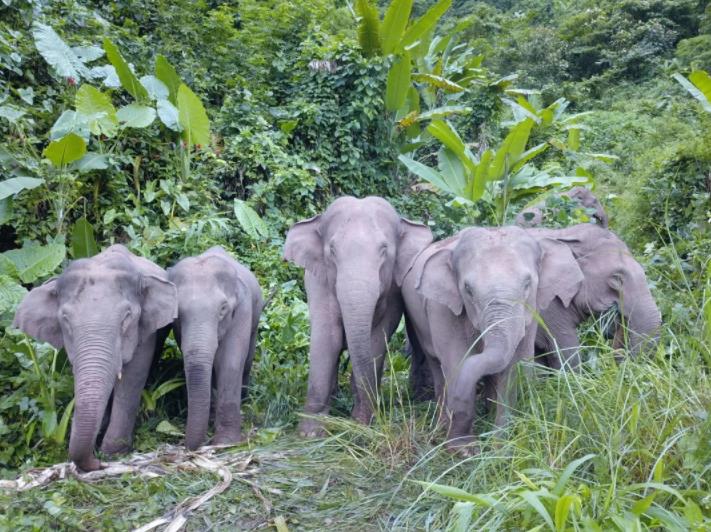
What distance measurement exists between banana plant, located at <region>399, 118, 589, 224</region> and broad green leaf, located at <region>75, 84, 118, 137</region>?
3.30 meters

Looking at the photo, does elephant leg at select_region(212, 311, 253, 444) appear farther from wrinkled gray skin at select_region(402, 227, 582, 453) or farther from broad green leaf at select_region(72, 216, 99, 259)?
broad green leaf at select_region(72, 216, 99, 259)

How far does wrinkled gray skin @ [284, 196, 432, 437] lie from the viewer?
17.8ft

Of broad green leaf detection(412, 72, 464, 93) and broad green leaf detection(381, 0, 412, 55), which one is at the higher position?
broad green leaf detection(381, 0, 412, 55)

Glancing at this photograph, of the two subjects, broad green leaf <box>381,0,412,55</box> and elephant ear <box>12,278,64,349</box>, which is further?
broad green leaf <box>381,0,412,55</box>

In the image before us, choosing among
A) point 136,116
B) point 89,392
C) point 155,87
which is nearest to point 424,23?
point 155,87

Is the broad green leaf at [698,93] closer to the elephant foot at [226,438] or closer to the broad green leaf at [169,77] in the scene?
the broad green leaf at [169,77]

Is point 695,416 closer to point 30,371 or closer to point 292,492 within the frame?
point 292,492

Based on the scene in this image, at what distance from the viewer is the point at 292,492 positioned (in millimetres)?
4477

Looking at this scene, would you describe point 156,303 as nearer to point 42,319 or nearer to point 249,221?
point 42,319

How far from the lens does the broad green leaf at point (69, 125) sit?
7.62m

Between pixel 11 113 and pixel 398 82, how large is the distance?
489cm

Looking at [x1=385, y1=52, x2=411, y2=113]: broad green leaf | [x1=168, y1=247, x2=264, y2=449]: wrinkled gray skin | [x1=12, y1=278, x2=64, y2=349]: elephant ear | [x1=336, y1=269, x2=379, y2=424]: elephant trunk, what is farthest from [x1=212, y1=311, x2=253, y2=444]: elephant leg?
[x1=385, y1=52, x2=411, y2=113]: broad green leaf

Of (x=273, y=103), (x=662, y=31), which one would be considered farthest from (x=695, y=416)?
(x=662, y=31)

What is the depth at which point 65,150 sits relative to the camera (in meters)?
7.09
